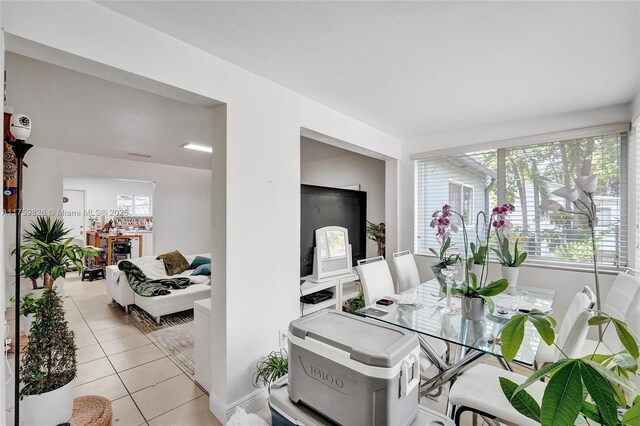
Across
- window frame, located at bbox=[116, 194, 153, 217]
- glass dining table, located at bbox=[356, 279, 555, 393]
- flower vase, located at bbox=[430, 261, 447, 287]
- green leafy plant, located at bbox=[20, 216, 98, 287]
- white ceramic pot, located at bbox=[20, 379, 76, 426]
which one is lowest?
white ceramic pot, located at bbox=[20, 379, 76, 426]

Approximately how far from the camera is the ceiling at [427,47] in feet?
4.73

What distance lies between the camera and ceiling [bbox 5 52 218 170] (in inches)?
87.1

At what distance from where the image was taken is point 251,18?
4.95 feet

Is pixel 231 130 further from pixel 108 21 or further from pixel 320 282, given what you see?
pixel 320 282

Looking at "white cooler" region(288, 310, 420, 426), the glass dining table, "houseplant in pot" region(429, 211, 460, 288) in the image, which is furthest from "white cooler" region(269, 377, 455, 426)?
"houseplant in pot" region(429, 211, 460, 288)

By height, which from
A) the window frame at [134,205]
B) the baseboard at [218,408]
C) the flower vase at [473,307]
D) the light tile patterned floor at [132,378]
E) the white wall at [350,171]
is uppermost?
the white wall at [350,171]

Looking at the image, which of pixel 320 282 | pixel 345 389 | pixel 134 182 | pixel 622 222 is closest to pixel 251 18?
pixel 345 389

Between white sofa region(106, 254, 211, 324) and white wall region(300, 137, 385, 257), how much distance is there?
2.62 meters

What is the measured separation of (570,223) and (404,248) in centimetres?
175

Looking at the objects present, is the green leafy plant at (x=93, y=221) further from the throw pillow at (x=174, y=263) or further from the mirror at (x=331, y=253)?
the mirror at (x=331, y=253)

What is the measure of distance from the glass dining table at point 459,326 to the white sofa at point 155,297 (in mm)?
2770

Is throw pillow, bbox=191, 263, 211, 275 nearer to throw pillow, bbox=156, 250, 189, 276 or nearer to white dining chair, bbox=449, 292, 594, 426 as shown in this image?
throw pillow, bbox=156, 250, 189, 276

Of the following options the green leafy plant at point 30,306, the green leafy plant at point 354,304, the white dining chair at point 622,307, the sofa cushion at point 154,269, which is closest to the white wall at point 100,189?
the sofa cushion at point 154,269

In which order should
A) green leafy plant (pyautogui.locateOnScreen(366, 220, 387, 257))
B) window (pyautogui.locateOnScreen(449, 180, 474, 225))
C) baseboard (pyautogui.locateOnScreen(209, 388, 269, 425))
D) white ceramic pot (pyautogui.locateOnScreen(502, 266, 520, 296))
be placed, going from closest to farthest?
1. baseboard (pyautogui.locateOnScreen(209, 388, 269, 425))
2. white ceramic pot (pyautogui.locateOnScreen(502, 266, 520, 296))
3. window (pyautogui.locateOnScreen(449, 180, 474, 225))
4. green leafy plant (pyautogui.locateOnScreen(366, 220, 387, 257))
